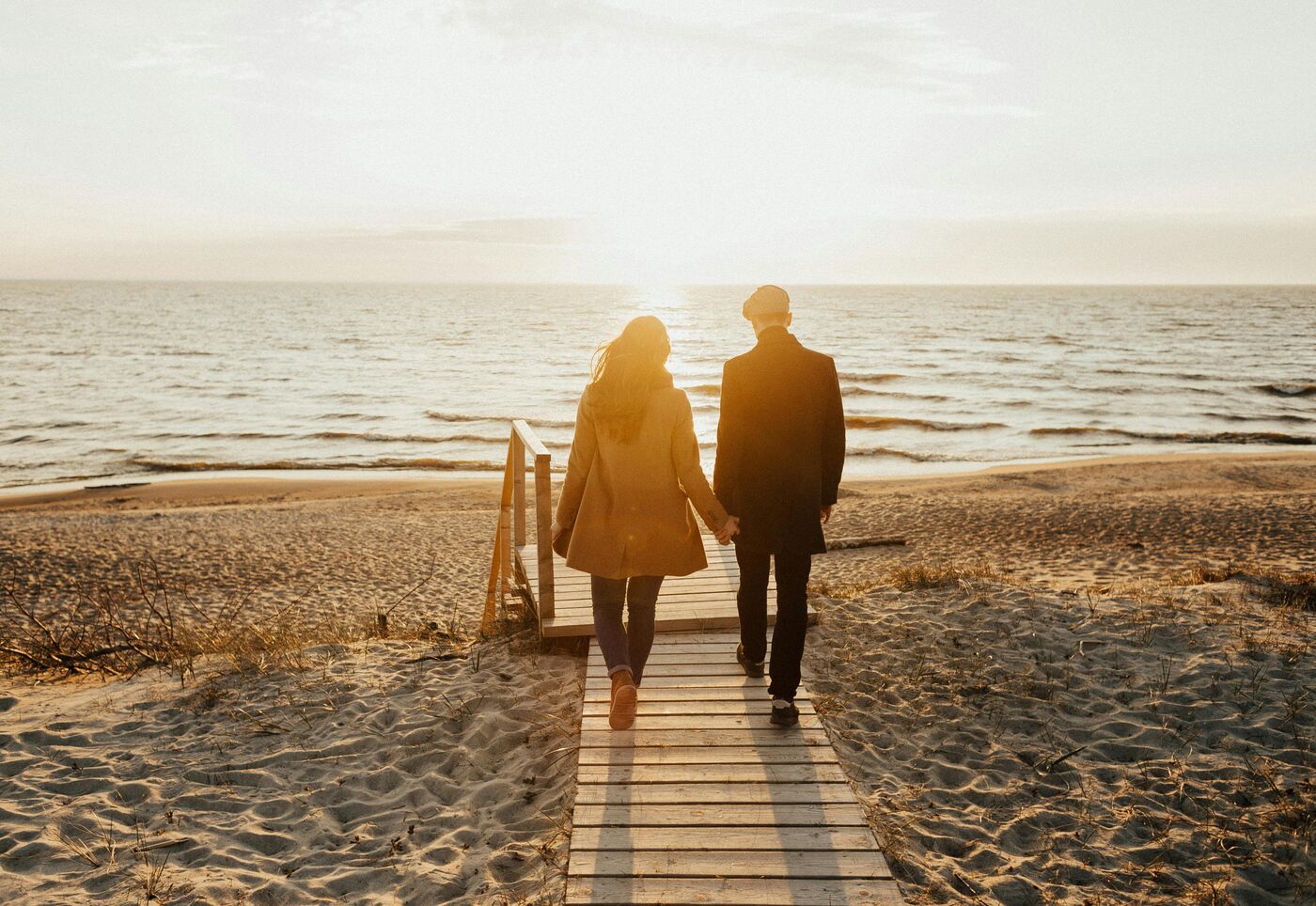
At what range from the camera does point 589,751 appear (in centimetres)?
383

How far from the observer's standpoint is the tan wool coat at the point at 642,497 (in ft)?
12.5

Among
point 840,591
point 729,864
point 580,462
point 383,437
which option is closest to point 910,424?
point 383,437

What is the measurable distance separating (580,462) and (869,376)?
3252 centimetres

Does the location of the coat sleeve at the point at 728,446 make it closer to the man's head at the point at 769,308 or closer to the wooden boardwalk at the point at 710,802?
the man's head at the point at 769,308

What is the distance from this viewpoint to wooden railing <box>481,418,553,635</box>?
17.6 ft

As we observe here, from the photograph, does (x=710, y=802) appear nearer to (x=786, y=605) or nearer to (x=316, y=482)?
(x=786, y=605)

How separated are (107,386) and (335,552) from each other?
2638 cm

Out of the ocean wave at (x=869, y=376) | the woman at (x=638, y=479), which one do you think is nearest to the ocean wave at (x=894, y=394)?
the ocean wave at (x=869, y=376)

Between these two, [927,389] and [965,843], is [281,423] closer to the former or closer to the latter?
[927,389]

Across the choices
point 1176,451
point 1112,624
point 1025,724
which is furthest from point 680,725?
point 1176,451

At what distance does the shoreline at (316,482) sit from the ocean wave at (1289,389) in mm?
11837

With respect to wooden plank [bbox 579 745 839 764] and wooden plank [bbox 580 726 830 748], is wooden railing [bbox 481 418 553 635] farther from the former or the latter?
wooden plank [bbox 579 745 839 764]

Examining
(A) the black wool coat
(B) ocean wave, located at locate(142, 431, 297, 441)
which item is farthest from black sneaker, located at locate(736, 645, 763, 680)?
(B) ocean wave, located at locate(142, 431, 297, 441)

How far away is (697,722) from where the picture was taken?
13.4 feet
